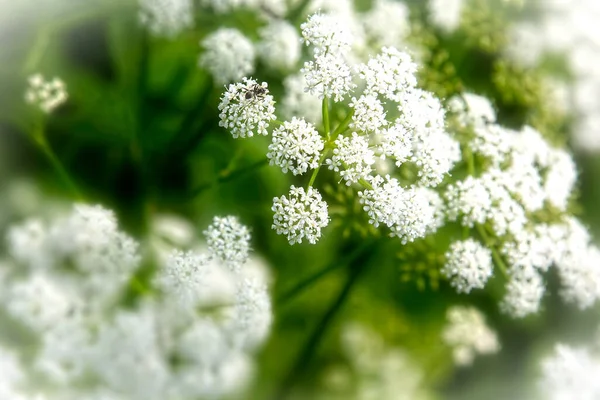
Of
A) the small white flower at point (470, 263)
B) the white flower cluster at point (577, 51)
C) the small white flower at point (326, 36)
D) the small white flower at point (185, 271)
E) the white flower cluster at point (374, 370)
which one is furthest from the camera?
the white flower cluster at point (577, 51)

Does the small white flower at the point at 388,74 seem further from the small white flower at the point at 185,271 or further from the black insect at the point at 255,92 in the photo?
the small white flower at the point at 185,271

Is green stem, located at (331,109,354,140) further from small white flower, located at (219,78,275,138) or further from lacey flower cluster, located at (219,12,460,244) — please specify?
small white flower, located at (219,78,275,138)

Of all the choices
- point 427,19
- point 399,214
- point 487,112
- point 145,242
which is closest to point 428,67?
point 487,112

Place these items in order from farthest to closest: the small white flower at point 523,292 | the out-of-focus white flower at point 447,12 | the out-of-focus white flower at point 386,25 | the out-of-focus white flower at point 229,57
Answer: the out-of-focus white flower at point 447,12 < the out-of-focus white flower at point 386,25 < the out-of-focus white flower at point 229,57 < the small white flower at point 523,292

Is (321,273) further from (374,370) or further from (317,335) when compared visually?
(374,370)

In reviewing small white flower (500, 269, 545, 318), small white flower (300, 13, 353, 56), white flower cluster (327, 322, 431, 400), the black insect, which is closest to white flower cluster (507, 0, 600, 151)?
small white flower (500, 269, 545, 318)

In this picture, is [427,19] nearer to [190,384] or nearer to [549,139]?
[549,139]

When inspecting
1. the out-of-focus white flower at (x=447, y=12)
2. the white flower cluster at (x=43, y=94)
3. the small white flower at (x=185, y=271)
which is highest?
the out-of-focus white flower at (x=447, y=12)

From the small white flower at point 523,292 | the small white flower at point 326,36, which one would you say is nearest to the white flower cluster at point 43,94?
the small white flower at point 326,36

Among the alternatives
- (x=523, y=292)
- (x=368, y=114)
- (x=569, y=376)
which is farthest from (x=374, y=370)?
(x=368, y=114)
